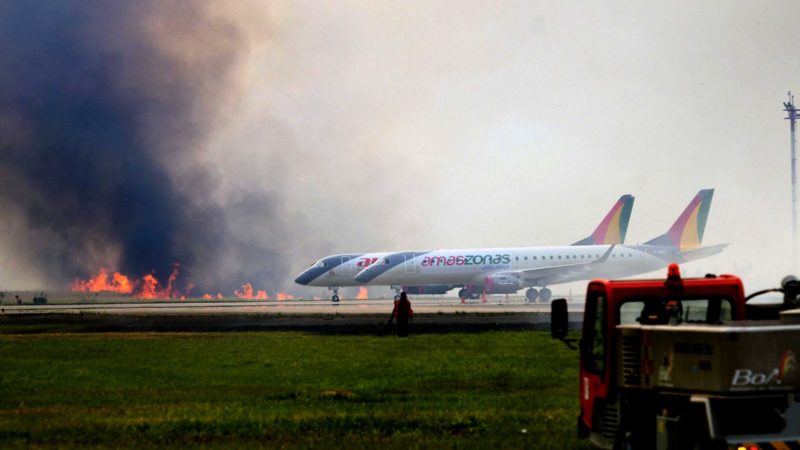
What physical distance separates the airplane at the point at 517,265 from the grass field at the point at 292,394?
186ft

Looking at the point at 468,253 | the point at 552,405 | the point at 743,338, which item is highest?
the point at 468,253

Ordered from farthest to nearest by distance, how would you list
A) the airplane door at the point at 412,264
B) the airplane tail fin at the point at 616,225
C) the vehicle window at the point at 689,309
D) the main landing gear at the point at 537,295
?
the airplane tail fin at the point at 616,225 → the main landing gear at the point at 537,295 → the airplane door at the point at 412,264 → the vehicle window at the point at 689,309

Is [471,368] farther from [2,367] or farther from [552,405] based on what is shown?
[2,367]

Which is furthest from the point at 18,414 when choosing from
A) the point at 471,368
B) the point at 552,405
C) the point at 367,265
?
the point at 367,265

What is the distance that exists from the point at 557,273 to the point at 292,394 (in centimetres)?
7591

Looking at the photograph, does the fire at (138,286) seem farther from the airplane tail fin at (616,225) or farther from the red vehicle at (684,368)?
the red vehicle at (684,368)

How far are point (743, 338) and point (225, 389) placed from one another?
683 inches

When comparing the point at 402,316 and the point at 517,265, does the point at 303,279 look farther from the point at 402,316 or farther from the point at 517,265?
the point at 402,316

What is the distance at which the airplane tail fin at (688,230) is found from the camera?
3976 inches

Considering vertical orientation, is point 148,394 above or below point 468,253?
below

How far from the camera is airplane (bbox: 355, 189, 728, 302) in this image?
96875 mm

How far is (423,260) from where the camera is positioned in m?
97.9

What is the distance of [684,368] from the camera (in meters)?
11.3

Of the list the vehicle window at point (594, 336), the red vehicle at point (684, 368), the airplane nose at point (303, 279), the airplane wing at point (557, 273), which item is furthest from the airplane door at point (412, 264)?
the vehicle window at point (594, 336)
